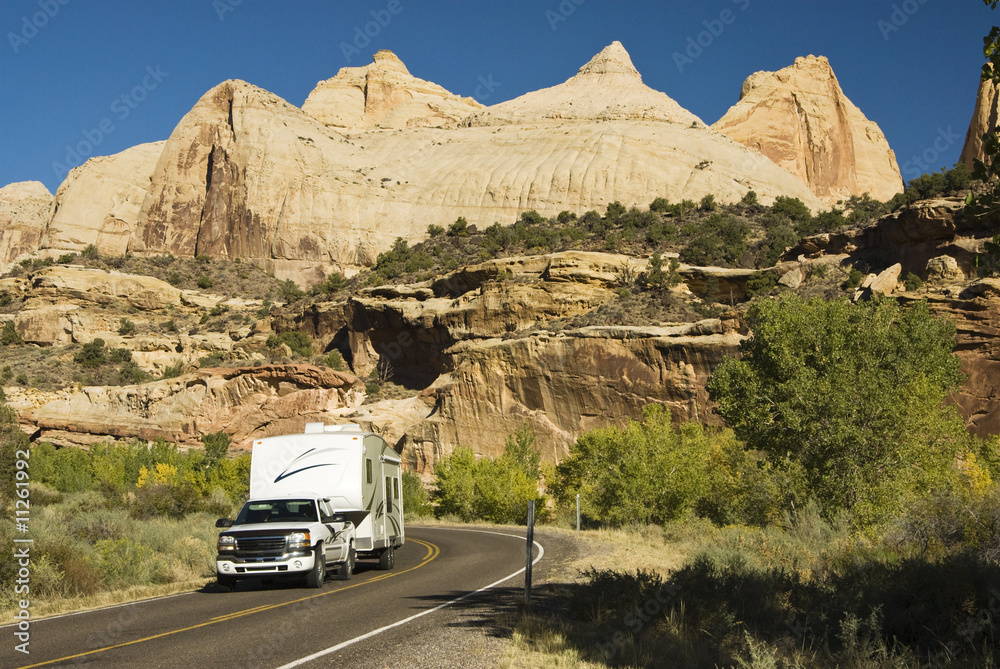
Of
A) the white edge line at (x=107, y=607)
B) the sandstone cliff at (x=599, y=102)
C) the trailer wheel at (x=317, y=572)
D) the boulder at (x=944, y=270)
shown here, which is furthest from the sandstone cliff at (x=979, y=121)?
the white edge line at (x=107, y=607)

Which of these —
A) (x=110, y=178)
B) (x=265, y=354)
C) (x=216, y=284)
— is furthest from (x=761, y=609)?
(x=110, y=178)

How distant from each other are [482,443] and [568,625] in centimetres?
4401

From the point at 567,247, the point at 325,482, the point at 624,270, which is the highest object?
the point at 567,247

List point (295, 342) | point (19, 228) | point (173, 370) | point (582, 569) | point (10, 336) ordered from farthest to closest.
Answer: point (19, 228) < point (295, 342) < point (10, 336) < point (173, 370) < point (582, 569)

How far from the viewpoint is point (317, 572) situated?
47.2 feet

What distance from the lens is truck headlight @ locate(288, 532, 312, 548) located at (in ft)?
46.3

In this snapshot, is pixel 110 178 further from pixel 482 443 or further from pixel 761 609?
pixel 761 609

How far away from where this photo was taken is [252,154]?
108 m

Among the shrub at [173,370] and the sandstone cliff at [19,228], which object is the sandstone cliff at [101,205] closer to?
the sandstone cliff at [19,228]

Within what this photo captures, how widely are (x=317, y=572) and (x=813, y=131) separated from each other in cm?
15312

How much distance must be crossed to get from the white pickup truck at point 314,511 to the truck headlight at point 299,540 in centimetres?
2

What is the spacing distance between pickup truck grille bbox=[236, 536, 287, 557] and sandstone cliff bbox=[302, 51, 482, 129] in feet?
471

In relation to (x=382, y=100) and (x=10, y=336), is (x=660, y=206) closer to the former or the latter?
(x=10, y=336)

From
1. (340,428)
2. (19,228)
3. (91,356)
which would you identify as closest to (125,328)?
(91,356)
